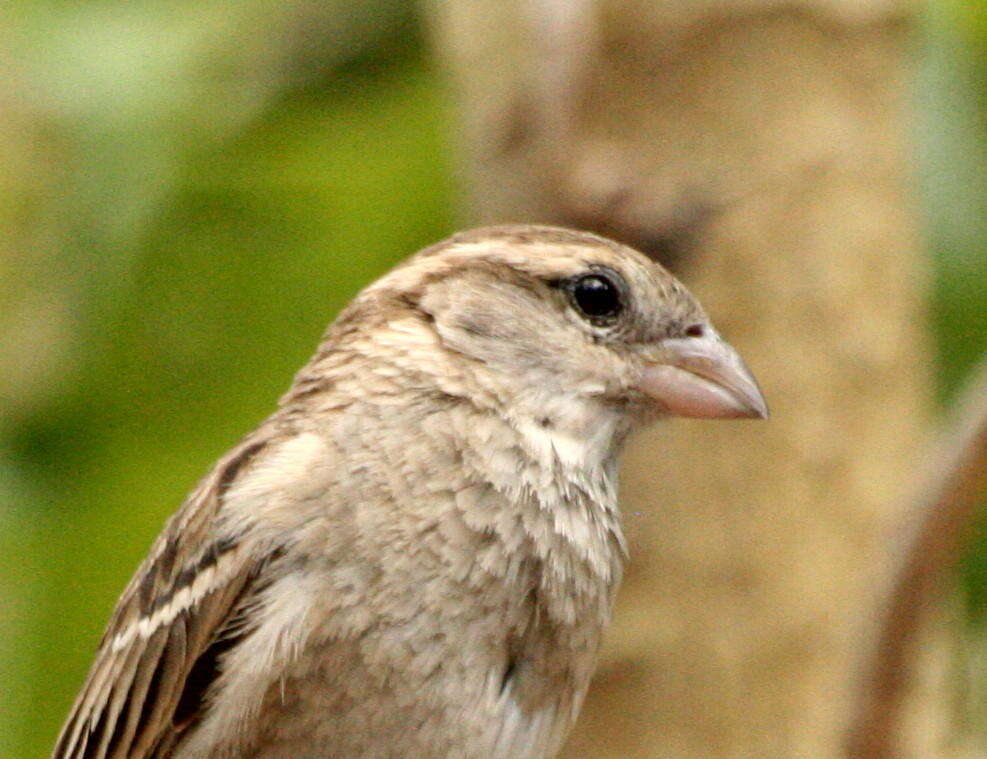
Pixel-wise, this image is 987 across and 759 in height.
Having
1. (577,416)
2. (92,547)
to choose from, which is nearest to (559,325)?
(577,416)

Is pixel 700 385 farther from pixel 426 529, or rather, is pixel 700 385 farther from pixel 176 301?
pixel 176 301

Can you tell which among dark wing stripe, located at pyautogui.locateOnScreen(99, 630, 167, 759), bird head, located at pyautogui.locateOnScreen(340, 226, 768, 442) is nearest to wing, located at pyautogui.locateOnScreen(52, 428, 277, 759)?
dark wing stripe, located at pyautogui.locateOnScreen(99, 630, 167, 759)

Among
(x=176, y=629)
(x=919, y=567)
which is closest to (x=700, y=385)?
(x=919, y=567)

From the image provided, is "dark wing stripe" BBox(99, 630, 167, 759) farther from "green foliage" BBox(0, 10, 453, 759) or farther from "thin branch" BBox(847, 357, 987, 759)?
"thin branch" BBox(847, 357, 987, 759)

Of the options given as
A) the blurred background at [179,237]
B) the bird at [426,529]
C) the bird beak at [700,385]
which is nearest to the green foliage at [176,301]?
the blurred background at [179,237]

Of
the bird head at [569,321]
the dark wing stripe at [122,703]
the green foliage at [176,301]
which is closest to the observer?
the dark wing stripe at [122,703]

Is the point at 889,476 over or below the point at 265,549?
over

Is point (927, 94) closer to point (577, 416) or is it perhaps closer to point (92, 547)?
point (577, 416)

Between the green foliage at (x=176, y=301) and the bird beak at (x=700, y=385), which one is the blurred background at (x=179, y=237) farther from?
the bird beak at (x=700, y=385)
